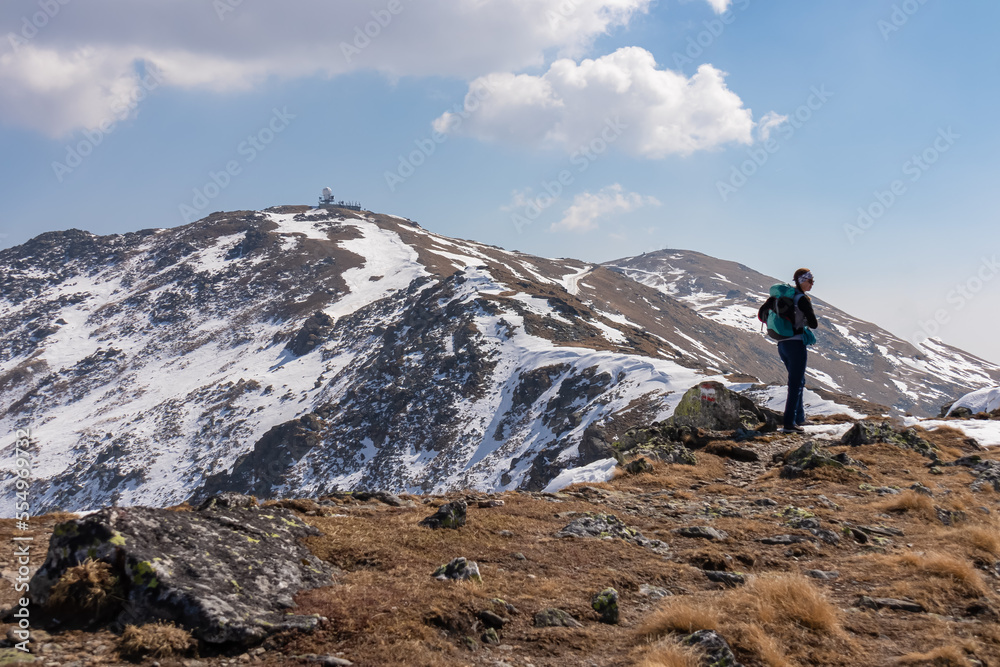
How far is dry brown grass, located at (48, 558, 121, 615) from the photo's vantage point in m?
4.98

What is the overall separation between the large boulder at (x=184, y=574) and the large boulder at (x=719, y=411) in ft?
57.0

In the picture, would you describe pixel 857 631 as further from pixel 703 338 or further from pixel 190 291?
pixel 703 338

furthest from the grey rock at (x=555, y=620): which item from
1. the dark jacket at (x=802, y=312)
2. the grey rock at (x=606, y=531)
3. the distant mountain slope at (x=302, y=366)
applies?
the distant mountain slope at (x=302, y=366)

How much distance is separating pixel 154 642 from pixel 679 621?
4668 millimetres

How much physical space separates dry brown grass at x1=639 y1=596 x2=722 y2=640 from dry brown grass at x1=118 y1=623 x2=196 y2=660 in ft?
13.6

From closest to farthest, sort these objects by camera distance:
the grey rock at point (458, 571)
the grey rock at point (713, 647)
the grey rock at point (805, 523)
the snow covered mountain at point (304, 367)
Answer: the grey rock at point (713, 647) → the grey rock at point (458, 571) → the grey rock at point (805, 523) → the snow covered mountain at point (304, 367)

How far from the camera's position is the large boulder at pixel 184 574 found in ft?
→ 16.4

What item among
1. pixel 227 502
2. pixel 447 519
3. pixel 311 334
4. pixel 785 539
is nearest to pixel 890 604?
pixel 785 539

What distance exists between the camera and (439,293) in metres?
110

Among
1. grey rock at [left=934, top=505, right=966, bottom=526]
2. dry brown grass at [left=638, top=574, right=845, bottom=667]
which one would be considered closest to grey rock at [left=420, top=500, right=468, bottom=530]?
dry brown grass at [left=638, top=574, right=845, bottom=667]

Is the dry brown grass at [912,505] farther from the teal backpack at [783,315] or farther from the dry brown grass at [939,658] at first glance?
the dry brown grass at [939,658]

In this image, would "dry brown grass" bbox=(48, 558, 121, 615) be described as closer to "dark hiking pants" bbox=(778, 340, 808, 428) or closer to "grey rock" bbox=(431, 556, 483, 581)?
"grey rock" bbox=(431, 556, 483, 581)

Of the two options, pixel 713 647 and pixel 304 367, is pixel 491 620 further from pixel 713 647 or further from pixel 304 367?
pixel 304 367

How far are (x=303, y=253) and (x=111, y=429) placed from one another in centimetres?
7444
